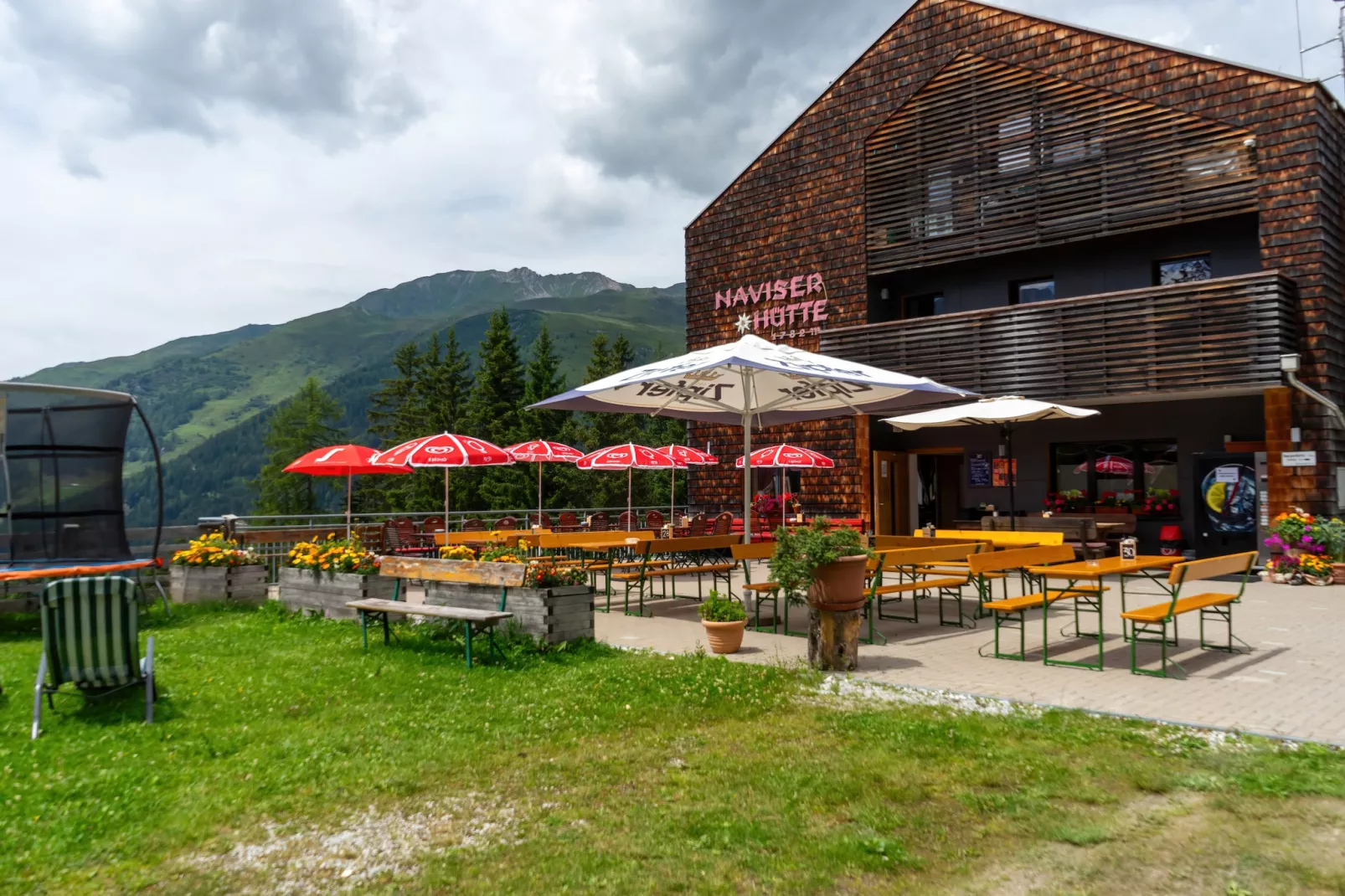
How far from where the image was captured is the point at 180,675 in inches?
277

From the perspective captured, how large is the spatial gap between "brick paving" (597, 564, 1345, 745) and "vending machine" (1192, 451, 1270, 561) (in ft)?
13.7

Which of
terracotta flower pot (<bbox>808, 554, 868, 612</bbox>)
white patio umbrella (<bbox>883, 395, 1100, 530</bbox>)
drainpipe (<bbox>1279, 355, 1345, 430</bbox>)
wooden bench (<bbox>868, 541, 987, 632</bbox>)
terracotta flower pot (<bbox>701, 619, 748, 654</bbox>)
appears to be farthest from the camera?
drainpipe (<bbox>1279, 355, 1345, 430</bbox>)

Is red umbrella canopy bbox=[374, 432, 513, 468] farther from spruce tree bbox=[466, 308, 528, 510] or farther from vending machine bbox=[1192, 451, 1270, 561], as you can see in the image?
spruce tree bbox=[466, 308, 528, 510]

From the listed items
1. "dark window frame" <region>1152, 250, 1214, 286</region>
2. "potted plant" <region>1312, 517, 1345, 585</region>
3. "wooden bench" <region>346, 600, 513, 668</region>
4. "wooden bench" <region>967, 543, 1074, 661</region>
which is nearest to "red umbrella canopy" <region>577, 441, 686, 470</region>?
"dark window frame" <region>1152, 250, 1214, 286</region>

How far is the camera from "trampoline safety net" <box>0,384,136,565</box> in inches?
428

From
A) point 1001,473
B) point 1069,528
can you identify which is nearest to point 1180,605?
point 1069,528

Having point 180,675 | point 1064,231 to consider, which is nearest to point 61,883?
point 180,675

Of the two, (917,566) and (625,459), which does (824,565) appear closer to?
(917,566)

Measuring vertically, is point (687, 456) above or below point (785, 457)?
above

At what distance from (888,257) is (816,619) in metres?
14.1

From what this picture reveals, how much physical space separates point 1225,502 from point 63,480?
16799mm

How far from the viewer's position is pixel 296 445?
229 ft

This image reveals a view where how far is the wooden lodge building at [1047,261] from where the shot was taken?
48.9ft

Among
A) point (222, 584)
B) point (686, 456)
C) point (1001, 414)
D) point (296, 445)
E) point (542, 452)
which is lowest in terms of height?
point (222, 584)
